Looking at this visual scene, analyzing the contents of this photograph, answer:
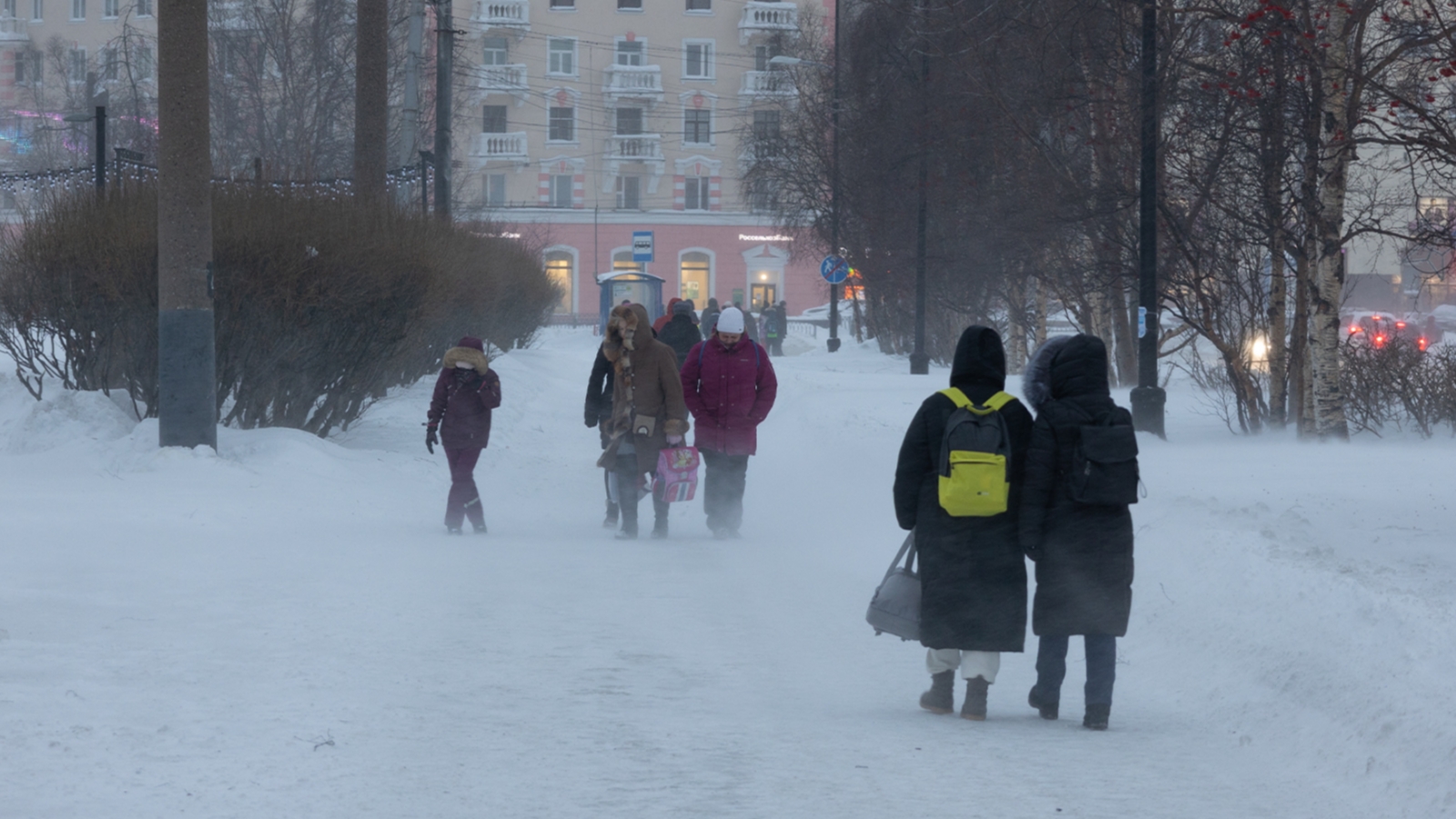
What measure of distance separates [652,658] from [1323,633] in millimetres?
2969

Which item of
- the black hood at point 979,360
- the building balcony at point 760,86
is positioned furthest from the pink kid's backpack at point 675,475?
the building balcony at point 760,86

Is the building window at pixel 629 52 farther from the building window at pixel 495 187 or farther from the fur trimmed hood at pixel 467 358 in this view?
the fur trimmed hood at pixel 467 358

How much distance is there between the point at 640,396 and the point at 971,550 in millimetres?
5783

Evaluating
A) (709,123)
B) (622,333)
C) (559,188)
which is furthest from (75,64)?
(622,333)

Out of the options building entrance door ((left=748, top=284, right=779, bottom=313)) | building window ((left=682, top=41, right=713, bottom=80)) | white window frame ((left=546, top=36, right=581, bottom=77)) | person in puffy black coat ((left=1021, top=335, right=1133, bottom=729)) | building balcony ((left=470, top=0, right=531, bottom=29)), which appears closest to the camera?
person in puffy black coat ((left=1021, top=335, right=1133, bottom=729))

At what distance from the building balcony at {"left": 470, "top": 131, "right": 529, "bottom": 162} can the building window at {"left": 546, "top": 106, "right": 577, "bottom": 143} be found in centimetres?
161

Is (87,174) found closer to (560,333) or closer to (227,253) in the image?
(227,253)

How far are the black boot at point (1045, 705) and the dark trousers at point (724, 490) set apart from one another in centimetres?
570

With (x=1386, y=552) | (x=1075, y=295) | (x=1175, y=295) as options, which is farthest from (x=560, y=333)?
(x=1386, y=552)

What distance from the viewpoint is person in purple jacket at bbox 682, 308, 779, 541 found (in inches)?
467

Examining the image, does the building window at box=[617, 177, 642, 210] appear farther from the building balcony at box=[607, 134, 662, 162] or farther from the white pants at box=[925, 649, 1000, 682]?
the white pants at box=[925, 649, 1000, 682]

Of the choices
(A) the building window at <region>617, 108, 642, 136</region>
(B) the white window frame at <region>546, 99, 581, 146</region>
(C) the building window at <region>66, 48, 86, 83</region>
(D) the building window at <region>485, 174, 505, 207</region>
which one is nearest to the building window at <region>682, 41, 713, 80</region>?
(A) the building window at <region>617, 108, 642, 136</region>

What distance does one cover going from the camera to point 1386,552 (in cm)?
902

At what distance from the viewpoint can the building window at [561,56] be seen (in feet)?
244
